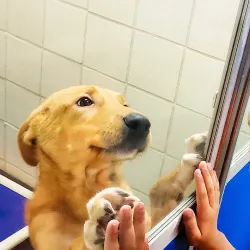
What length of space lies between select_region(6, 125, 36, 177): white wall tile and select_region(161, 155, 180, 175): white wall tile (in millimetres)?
267

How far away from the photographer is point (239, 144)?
982 mm

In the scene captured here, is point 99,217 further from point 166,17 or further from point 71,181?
point 166,17

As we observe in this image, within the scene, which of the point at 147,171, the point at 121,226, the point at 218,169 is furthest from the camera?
the point at 147,171

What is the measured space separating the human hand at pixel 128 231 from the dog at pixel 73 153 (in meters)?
0.08

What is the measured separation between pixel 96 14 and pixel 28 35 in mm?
160

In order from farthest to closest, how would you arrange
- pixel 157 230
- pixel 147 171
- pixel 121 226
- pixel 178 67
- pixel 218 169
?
pixel 178 67 < pixel 147 171 < pixel 218 169 < pixel 157 230 < pixel 121 226

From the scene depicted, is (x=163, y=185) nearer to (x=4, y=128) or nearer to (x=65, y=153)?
(x=65, y=153)

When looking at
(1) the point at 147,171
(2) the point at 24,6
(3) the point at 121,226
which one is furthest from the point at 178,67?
(3) the point at 121,226

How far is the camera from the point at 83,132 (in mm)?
772

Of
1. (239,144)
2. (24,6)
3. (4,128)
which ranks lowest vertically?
(4,128)

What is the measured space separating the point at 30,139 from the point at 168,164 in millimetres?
340

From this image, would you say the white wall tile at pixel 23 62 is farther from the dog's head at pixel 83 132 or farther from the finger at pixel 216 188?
the finger at pixel 216 188

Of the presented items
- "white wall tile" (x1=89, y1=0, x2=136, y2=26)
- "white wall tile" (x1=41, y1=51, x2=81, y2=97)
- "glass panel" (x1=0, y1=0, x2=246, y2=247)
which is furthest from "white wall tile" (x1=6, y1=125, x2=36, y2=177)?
"white wall tile" (x1=89, y1=0, x2=136, y2=26)

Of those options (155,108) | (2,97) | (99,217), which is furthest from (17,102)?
(99,217)
